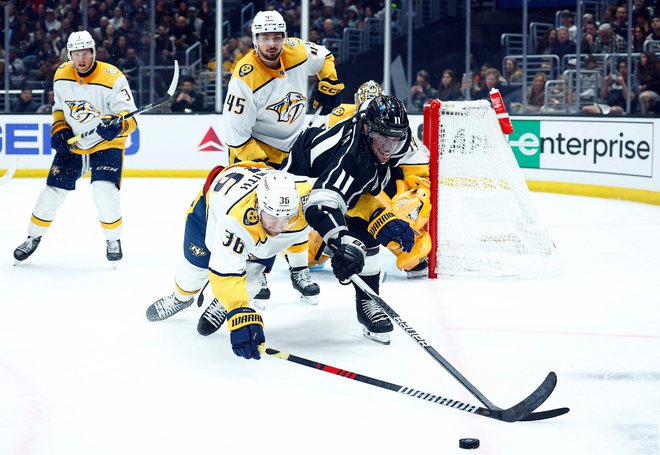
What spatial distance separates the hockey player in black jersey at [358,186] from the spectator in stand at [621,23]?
18.4 ft

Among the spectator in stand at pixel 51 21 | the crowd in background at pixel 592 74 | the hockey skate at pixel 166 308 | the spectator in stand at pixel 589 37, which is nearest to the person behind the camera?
the hockey skate at pixel 166 308

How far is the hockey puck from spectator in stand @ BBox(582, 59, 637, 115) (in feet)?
20.4

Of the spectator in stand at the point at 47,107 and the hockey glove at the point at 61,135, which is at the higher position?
the spectator in stand at the point at 47,107

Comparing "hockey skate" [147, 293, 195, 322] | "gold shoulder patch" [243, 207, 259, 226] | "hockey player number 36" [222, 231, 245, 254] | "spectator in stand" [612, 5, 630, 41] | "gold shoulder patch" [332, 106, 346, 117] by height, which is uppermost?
"spectator in stand" [612, 5, 630, 41]

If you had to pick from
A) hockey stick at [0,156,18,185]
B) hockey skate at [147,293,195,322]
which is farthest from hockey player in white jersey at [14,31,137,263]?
hockey skate at [147,293,195,322]

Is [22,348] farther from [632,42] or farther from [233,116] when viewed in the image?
[632,42]

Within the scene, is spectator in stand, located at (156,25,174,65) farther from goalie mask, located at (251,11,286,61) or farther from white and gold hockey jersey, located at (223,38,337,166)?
goalie mask, located at (251,11,286,61)

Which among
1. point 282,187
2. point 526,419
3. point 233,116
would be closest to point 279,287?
point 233,116

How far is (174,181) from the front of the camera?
378 inches

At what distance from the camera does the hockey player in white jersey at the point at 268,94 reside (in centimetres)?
445

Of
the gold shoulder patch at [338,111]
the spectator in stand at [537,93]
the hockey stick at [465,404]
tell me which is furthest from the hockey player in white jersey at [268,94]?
the spectator in stand at [537,93]

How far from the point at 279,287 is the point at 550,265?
4.52 feet

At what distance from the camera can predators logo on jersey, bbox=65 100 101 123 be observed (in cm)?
531

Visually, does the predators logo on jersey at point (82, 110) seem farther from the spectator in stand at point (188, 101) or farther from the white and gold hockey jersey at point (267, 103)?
the spectator in stand at point (188, 101)
